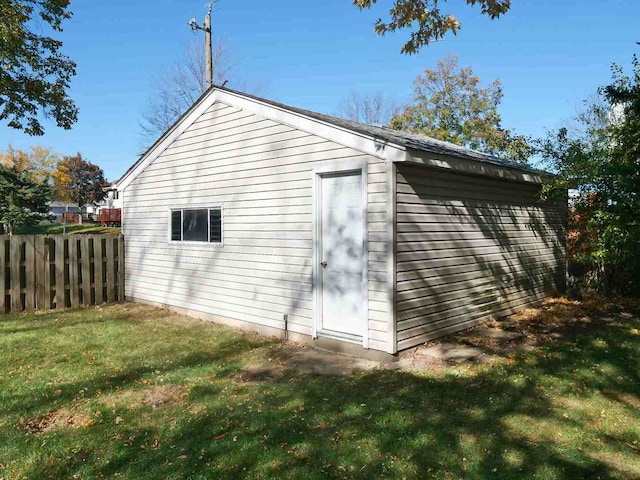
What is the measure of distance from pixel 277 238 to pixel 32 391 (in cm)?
369

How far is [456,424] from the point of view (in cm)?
379

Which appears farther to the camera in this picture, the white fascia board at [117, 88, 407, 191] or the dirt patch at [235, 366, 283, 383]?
the white fascia board at [117, 88, 407, 191]

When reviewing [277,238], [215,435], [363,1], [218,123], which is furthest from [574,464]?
[218,123]

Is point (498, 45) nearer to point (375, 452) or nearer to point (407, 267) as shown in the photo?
point (407, 267)

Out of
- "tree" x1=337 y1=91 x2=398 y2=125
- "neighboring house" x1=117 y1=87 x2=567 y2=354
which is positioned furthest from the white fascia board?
"tree" x1=337 y1=91 x2=398 y2=125

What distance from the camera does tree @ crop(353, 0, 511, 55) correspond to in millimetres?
6754

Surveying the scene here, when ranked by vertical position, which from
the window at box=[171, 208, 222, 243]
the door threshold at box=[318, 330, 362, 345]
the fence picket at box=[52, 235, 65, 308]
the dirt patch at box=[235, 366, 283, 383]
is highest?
the window at box=[171, 208, 222, 243]

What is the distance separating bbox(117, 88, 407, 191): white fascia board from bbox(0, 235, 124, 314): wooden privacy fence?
6.92 feet

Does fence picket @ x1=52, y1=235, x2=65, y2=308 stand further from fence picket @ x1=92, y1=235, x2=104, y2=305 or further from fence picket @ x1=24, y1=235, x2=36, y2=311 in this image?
fence picket @ x1=92, y1=235, x2=104, y2=305

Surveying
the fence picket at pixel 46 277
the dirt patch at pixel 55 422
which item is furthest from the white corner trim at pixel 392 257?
the fence picket at pixel 46 277

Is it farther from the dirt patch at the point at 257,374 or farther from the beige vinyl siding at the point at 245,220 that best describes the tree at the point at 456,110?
the dirt patch at the point at 257,374

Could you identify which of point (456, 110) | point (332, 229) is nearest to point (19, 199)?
point (332, 229)

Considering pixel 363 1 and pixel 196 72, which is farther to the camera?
pixel 196 72

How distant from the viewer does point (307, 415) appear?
4094 mm
